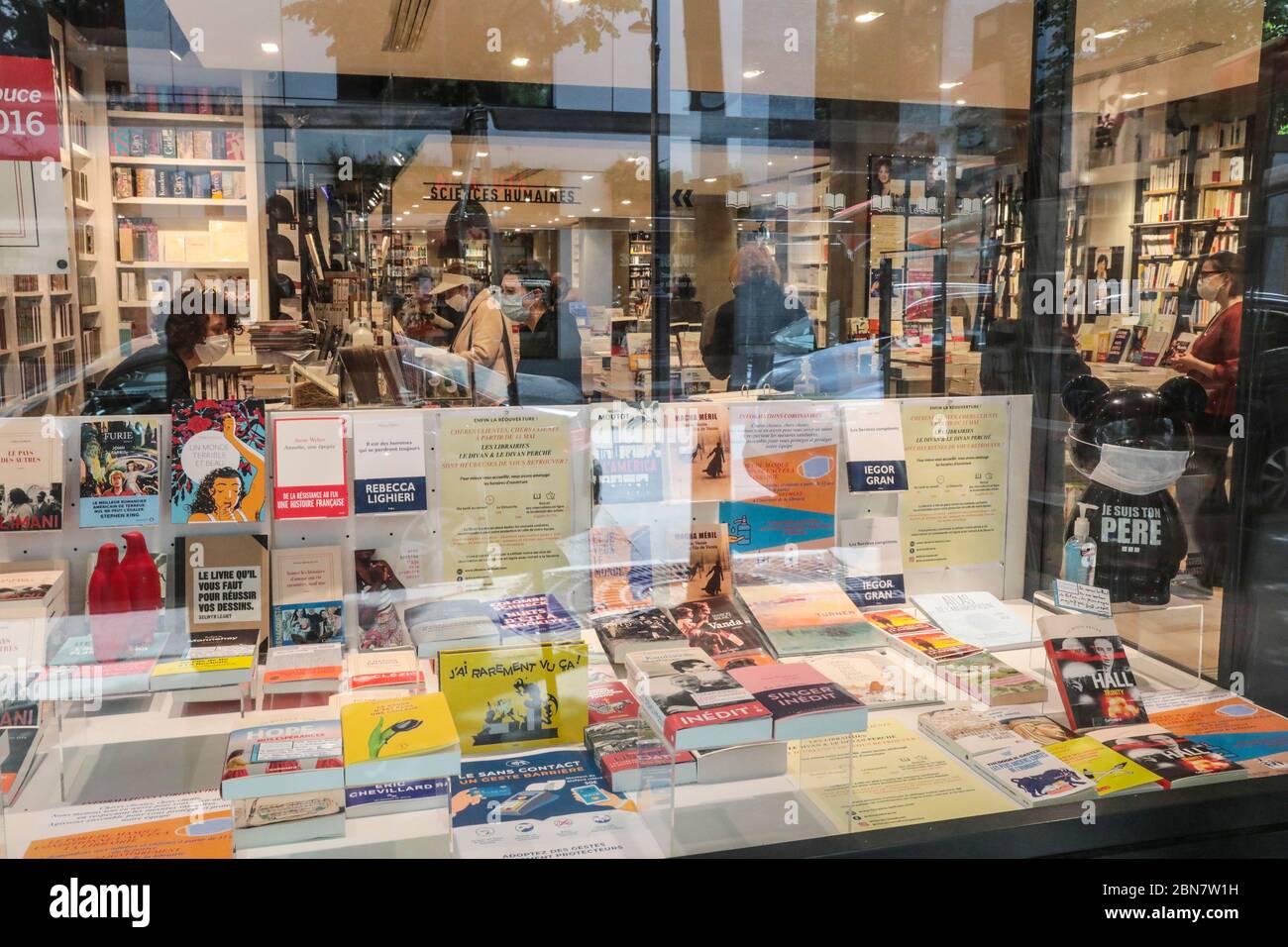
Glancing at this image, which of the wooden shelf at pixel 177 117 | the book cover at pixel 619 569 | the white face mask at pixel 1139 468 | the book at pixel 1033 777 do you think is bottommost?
the book at pixel 1033 777

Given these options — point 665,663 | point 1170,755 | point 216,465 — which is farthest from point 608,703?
point 1170,755

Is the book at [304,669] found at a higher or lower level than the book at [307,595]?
lower

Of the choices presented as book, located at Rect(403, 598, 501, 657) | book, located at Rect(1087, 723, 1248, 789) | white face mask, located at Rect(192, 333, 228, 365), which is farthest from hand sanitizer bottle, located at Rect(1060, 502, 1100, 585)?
white face mask, located at Rect(192, 333, 228, 365)

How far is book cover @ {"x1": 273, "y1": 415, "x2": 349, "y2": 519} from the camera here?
2.08 metres

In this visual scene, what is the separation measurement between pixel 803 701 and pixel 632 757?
33 centimetres

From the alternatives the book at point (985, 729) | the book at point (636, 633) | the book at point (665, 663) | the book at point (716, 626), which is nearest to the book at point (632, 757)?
the book at point (665, 663)

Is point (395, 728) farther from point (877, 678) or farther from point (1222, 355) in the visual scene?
point (1222, 355)

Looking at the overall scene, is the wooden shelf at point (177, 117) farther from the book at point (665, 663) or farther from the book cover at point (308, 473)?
the book at point (665, 663)

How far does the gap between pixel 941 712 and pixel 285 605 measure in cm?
141

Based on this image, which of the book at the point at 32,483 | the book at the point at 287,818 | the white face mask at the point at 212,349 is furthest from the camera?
the white face mask at the point at 212,349

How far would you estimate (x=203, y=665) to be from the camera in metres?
1.94

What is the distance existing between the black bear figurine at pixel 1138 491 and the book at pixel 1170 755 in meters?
0.42

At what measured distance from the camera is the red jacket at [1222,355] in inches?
90.6
